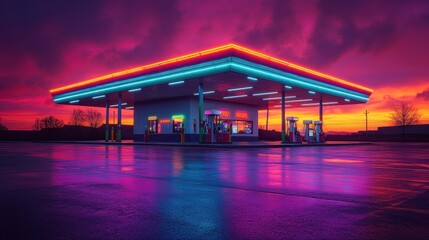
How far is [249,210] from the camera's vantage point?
14.9 ft

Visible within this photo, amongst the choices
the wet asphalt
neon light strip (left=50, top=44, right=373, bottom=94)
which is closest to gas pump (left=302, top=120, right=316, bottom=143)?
neon light strip (left=50, top=44, right=373, bottom=94)

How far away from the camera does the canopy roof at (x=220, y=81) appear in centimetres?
2381

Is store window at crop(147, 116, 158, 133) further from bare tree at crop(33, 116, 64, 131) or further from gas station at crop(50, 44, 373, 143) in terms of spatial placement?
bare tree at crop(33, 116, 64, 131)

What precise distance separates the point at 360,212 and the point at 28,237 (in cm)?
384

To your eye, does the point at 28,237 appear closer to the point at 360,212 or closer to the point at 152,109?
the point at 360,212

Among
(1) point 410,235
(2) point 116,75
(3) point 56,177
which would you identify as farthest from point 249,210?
(2) point 116,75

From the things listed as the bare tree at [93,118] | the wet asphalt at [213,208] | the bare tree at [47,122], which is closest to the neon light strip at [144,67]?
the wet asphalt at [213,208]

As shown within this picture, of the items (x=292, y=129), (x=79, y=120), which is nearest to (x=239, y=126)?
(x=292, y=129)

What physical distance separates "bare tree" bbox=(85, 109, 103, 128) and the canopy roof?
50315 mm

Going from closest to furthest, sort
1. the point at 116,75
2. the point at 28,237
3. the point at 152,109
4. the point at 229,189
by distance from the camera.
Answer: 1. the point at 28,237
2. the point at 229,189
3. the point at 116,75
4. the point at 152,109

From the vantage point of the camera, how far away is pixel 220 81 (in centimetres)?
2825

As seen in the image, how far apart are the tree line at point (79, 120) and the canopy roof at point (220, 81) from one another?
47.4 meters

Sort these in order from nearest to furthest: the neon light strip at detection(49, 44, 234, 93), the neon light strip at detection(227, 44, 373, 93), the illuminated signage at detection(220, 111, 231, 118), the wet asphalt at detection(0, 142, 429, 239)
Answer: the wet asphalt at detection(0, 142, 429, 239) < the neon light strip at detection(49, 44, 234, 93) < the neon light strip at detection(227, 44, 373, 93) < the illuminated signage at detection(220, 111, 231, 118)

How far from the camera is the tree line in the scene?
8469cm
